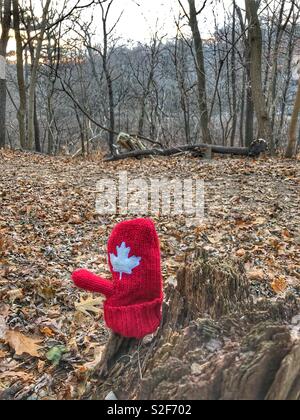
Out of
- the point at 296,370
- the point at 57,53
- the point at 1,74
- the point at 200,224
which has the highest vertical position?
the point at 57,53

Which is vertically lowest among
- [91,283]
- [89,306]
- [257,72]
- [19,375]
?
[19,375]

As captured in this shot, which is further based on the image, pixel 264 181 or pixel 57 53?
Result: pixel 57 53

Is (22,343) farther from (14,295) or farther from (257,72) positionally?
(257,72)

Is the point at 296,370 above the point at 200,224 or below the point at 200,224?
above

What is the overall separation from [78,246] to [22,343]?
2101mm

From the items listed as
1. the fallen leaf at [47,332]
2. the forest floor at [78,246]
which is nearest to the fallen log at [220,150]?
the forest floor at [78,246]

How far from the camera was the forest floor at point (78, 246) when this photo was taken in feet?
9.57

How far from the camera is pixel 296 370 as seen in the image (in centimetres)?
131

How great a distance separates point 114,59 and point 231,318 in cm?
2881

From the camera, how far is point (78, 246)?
507 cm

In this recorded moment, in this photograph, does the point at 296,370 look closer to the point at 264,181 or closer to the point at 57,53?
the point at 264,181

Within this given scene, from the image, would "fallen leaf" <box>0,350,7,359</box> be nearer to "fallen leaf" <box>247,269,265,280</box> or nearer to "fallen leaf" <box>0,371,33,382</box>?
"fallen leaf" <box>0,371,33,382</box>

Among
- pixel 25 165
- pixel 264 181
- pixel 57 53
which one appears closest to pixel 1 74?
pixel 25 165

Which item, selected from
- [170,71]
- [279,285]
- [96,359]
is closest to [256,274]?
[279,285]
